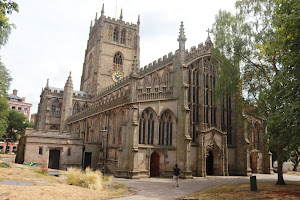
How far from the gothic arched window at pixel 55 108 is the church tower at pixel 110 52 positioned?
781cm

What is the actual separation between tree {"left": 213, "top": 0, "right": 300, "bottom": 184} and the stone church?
4.14 metres

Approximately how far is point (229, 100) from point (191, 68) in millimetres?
7013

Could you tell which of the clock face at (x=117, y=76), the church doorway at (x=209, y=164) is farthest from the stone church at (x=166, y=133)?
the clock face at (x=117, y=76)

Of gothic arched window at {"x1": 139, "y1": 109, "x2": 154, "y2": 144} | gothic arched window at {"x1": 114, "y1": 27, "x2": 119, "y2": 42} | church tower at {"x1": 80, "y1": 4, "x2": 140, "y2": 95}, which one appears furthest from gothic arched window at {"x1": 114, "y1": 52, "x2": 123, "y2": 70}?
gothic arched window at {"x1": 139, "y1": 109, "x2": 154, "y2": 144}

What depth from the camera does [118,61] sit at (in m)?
60.7

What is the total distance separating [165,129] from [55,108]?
3352 cm

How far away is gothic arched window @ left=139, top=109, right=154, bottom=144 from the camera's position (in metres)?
25.6

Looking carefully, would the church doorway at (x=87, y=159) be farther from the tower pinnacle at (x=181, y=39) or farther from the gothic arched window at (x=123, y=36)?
the gothic arched window at (x=123, y=36)

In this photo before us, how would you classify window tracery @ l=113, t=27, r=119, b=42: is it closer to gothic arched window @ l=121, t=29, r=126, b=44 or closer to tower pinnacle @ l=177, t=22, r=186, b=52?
gothic arched window @ l=121, t=29, r=126, b=44

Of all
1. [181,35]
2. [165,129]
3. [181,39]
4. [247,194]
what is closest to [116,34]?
[181,35]

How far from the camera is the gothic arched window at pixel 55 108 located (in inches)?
2056

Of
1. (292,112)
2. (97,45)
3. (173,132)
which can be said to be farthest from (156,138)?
(97,45)

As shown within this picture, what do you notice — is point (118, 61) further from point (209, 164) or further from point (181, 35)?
point (209, 164)

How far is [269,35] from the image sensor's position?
20.6m
